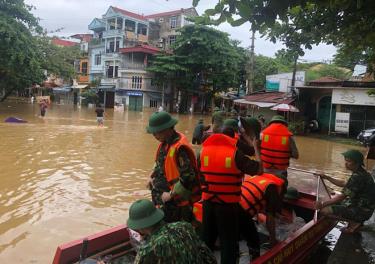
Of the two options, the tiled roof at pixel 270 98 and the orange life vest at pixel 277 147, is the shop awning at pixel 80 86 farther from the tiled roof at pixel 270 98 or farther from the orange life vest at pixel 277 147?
the orange life vest at pixel 277 147

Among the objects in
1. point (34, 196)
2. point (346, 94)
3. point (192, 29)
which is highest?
point (192, 29)

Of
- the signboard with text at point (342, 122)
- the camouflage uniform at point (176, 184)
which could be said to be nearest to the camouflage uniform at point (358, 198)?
the camouflage uniform at point (176, 184)

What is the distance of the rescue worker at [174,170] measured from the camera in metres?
3.78

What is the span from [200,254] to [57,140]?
15.4 metres

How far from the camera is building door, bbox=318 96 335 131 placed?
27950 millimetres

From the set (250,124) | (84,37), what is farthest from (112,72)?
(250,124)

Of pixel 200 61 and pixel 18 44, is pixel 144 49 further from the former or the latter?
pixel 18 44

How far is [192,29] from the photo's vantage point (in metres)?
40.7

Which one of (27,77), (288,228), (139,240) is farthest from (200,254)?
(27,77)

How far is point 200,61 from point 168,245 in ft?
128

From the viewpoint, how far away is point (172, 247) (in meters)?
2.51

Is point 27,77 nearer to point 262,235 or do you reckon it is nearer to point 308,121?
point 308,121

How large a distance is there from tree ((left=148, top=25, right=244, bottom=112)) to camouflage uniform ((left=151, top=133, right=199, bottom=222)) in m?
36.7

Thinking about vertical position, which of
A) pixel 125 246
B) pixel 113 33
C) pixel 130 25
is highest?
pixel 130 25
